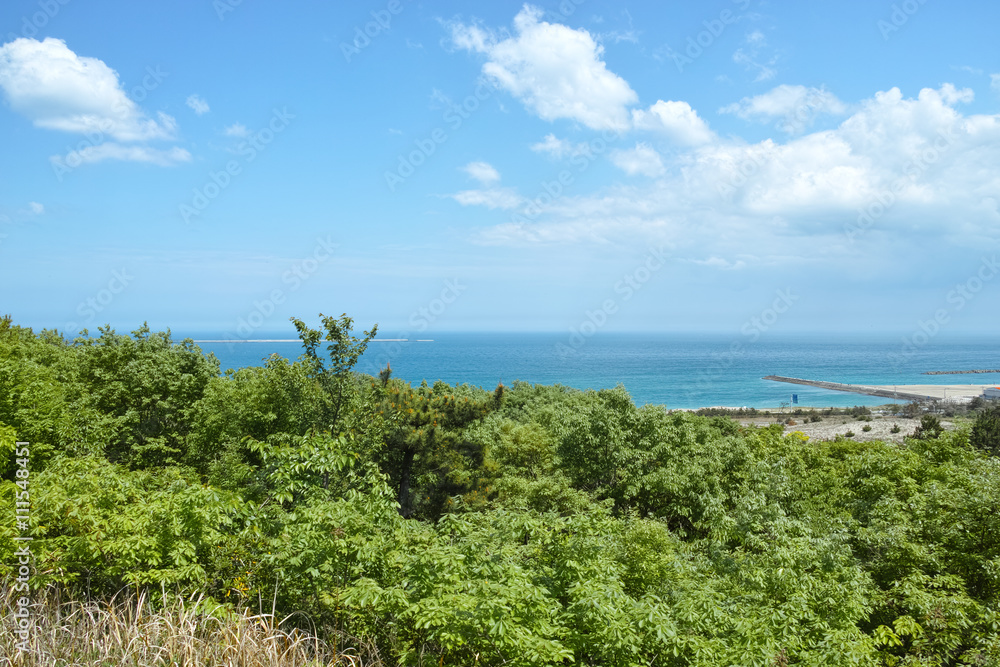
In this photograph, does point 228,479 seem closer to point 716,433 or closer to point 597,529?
point 597,529

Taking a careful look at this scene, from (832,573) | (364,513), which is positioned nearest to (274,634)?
(364,513)

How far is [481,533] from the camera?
9352mm

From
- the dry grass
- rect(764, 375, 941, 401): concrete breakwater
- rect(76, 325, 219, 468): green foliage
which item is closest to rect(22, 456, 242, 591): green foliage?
the dry grass

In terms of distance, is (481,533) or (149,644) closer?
(149,644)

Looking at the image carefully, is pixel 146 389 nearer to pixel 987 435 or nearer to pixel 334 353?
pixel 334 353

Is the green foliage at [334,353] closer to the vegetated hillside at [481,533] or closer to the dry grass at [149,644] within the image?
the vegetated hillside at [481,533]

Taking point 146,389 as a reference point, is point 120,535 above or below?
below

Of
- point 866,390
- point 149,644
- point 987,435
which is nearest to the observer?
point 149,644

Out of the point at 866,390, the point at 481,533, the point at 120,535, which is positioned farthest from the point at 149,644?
the point at 866,390

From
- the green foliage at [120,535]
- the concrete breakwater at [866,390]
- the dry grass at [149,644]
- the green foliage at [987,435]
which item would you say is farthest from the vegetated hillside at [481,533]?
the concrete breakwater at [866,390]

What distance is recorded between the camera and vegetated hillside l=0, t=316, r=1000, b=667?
22.1 ft

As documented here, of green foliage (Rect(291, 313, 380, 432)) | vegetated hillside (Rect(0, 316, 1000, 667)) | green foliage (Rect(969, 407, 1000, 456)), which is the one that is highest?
green foliage (Rect(291, 313, 380, 432))

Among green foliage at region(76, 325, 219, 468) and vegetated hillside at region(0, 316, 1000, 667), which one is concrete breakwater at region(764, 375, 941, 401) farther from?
green foliage at region(76, 325, 219, 468)

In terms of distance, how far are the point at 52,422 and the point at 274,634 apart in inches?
470
